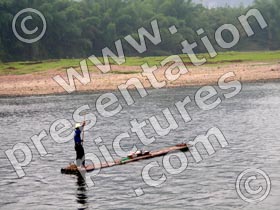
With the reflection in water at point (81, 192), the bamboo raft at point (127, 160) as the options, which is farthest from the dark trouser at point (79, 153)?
the reflection in water at point (81, 192)

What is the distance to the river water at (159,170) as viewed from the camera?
2264cm

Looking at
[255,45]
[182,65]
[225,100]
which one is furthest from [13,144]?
[255,45]

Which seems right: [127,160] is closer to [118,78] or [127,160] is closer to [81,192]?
[81,192]

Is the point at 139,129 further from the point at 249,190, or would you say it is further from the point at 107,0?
the point at 107,0

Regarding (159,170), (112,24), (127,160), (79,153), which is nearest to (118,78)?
(127,160)

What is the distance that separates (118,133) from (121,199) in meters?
16.2

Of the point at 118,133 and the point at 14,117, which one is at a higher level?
the point at 14,117

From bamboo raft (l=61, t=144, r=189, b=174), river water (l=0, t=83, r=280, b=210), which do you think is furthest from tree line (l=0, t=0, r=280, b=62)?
bamboo raft (l=61, t=144, r=189, b=174)

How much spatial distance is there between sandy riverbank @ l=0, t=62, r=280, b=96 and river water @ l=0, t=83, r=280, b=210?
22551mm

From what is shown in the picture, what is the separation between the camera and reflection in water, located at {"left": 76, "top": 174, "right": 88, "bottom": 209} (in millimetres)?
22847

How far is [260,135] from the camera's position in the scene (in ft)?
119

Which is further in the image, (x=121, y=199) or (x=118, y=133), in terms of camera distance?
(x=118, y=133)

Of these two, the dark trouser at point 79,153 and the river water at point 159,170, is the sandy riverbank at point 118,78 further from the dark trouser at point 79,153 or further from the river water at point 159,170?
the dark trouser at point 79,153

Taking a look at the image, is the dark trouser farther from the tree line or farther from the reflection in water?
the tree line
